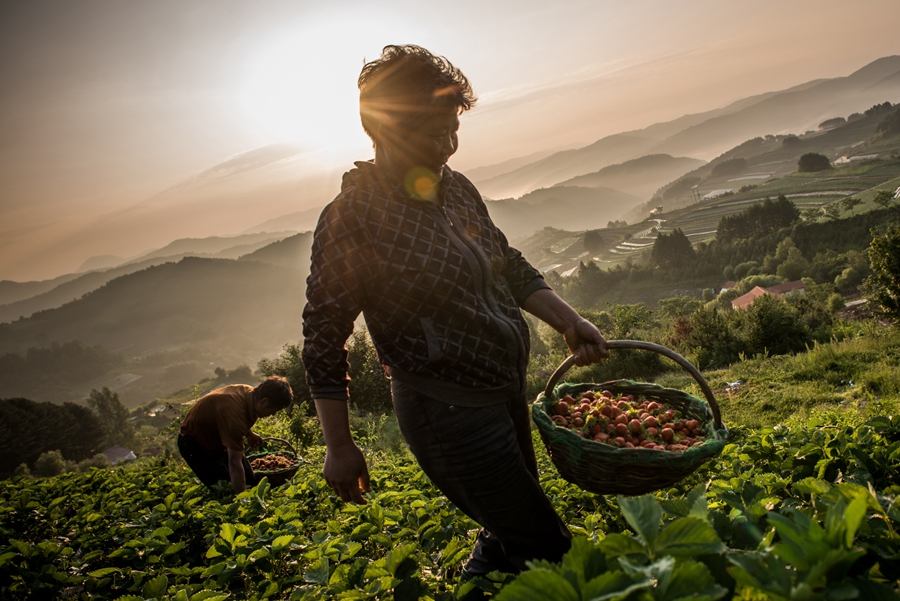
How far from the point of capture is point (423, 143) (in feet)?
6.14

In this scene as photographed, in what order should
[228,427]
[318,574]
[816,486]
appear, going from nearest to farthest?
[816,486]
[318,574]
[228,427]

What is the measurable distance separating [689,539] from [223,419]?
4927mm

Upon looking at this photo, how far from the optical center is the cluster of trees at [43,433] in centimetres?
5400

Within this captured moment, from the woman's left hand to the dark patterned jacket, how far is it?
21.7 inches

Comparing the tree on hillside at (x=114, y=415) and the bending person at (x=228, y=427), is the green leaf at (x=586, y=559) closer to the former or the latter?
the bending person at (x=228, y=427)

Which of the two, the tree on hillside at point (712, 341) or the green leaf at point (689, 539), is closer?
the green leaf at point (689, 539)

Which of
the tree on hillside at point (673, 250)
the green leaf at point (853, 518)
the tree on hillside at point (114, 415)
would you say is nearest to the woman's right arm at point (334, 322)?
the green leaf at point (853, 518)

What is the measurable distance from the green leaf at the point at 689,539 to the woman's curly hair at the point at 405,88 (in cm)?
155

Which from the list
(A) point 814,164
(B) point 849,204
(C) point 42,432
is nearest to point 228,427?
(C) point 42,432

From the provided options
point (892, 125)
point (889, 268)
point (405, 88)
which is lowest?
point (889, 268)

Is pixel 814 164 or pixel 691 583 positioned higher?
pixel 691 583

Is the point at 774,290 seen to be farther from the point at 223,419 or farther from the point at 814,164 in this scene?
the point at 814,164

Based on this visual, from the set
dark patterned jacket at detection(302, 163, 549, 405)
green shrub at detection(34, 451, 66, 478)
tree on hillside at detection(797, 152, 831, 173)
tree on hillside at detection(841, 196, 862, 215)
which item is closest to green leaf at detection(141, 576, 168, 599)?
dark patterned jacket at detection(302, 163, 549, 405)

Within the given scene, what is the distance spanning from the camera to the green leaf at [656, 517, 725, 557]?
75 centimetres
